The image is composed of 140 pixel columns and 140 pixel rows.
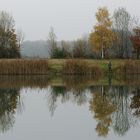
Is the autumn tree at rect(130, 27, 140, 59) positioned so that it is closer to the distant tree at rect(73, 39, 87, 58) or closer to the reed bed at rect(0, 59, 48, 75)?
the distant tree at rect(73, 39, 87, 58)

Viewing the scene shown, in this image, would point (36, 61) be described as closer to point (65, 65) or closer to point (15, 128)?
point (65, 65)

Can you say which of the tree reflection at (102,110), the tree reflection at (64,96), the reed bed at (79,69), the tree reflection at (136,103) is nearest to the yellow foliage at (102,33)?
the reed bed at (79,69)

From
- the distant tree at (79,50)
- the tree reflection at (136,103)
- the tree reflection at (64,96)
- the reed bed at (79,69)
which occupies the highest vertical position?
the distant tree at (79,50)

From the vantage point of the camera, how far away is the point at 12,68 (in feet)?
127

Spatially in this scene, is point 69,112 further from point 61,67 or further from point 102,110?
point 61,67

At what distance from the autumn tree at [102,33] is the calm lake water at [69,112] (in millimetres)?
22389

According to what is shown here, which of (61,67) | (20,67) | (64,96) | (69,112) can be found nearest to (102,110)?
(69,112)

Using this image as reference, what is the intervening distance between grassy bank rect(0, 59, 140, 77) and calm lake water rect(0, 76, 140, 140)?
389 inches

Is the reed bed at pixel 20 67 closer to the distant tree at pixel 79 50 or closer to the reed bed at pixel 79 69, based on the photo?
the reed bed at pixel 79 69

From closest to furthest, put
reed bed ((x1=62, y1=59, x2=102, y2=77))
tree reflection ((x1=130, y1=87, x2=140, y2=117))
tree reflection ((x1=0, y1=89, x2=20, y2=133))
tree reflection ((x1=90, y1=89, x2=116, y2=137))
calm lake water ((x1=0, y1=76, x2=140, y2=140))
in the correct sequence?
calm lake water ((x1=0, y1=76, x2=140, y2=140)) → tree reflection ((x1=90, y1=89, x2=116, y2=137)) → tree reflection ((x1=0, y1=89, x2=20, y2=133)) → tree reflection ((x1=130, y1=87, x2=140, y2=117)) → reed bed ((x1=62, y1=59, x2=102, y2=77))

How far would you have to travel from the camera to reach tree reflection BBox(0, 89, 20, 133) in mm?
15203

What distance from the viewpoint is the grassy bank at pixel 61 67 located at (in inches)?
1531

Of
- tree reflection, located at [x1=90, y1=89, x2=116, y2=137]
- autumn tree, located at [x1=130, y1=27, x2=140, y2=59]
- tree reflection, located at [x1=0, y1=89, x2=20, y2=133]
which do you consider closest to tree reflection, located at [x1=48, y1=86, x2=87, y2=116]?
tree reflection, located at [x1=90, y1=89, x2=116, y2=137]

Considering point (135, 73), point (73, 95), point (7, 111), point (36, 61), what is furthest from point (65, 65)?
point (7, 111)
